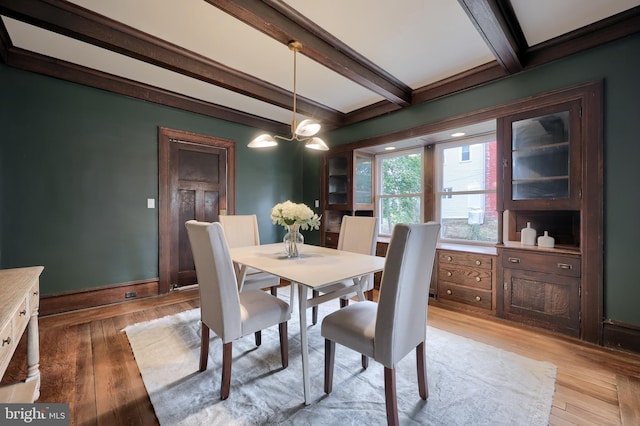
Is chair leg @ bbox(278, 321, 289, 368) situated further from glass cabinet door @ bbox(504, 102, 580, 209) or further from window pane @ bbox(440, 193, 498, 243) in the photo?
window pane @ bbox(440, 193, 498, 243)

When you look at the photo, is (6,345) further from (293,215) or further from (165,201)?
(165,201)

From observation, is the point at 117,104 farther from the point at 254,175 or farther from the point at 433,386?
the point at 433,386

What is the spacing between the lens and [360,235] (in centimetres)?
262

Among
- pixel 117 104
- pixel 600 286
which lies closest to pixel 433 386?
pixel 600 286

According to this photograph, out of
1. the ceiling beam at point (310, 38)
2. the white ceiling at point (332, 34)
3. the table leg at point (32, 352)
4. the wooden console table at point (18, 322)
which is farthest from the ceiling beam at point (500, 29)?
the table leg at point (32, 352)

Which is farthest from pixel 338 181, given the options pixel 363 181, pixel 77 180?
pixel 77 180

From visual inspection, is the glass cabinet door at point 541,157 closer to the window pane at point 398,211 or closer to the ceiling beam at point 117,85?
the window pane at point 398,211

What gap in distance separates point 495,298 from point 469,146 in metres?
1.85

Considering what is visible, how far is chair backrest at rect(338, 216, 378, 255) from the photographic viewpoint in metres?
2.53

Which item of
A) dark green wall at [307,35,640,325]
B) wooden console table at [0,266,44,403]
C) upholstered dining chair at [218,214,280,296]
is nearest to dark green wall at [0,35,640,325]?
dark green wall at [307,35,640,325]

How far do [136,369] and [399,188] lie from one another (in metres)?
3.61

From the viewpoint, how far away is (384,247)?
12.0 feet

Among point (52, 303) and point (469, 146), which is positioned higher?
point (469, 146)

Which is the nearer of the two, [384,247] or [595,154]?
[595,154]
